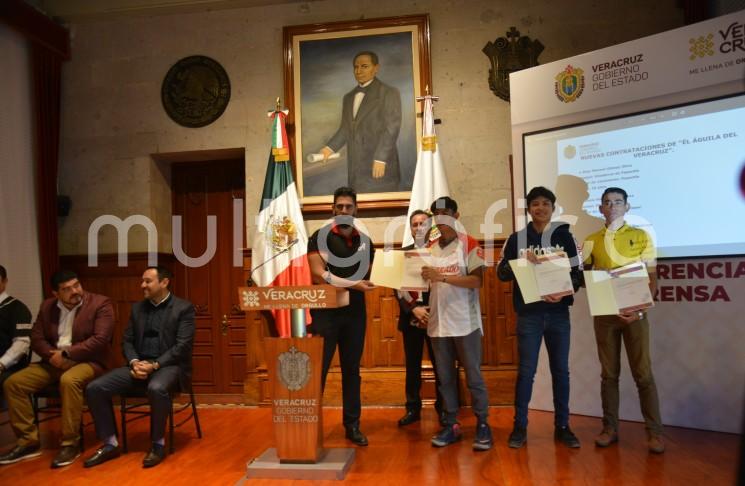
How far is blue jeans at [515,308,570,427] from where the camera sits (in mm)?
3229

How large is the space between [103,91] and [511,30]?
155 inches

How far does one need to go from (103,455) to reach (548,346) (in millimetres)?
2794

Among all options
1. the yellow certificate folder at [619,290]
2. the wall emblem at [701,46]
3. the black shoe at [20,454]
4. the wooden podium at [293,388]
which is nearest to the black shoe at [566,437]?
the yellow certificate folder at [619,290]

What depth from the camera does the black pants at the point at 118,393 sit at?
11.0 ft

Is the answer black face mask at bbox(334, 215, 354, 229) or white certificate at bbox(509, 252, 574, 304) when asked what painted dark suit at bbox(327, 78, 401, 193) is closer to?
black face mask at bbox(334, 215, 354, 229)

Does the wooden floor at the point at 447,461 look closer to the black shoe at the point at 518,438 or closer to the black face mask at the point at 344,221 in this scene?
the black shoe at the point at 518,438

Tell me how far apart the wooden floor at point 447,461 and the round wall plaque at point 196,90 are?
2894 mm

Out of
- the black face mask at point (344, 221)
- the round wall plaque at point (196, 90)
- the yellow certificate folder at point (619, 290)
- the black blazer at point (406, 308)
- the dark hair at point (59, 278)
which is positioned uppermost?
the round wall plaque at point (196, 90)

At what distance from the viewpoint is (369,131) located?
16.2 feet

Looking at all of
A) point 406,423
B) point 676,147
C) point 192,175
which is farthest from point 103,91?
point 676,147

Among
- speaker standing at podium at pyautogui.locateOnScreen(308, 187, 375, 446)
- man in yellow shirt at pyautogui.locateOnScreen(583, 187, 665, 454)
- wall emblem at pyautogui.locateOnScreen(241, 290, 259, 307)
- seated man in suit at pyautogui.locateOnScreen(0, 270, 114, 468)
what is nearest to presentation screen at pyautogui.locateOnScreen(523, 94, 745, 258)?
man in yellow shirt at pyautogui.locateOnScreen(583, 187, 665, 454)

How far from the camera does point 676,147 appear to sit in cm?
362

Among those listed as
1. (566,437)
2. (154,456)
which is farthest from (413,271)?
(154,456)

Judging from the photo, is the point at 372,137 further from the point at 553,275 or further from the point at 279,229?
the point at 553,275
